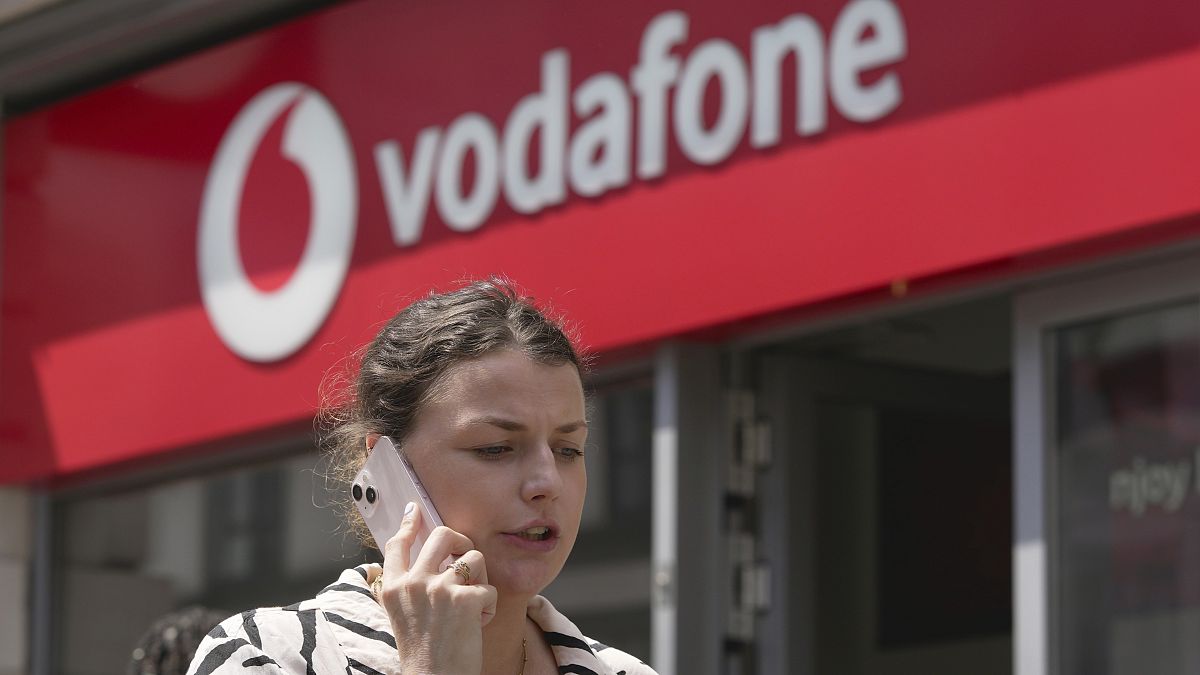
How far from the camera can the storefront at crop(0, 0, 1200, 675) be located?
4.95 metres

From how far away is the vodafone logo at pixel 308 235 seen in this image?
6.75 m

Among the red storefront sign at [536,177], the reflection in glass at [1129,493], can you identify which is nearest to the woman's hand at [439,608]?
the red storefront sign at [536,177]

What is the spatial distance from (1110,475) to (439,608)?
9.99ft

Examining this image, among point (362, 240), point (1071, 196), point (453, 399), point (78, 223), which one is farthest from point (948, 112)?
point (78, 223)

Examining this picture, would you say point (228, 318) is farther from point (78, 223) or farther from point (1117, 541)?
point (1117, 541)

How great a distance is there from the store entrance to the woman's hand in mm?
3600

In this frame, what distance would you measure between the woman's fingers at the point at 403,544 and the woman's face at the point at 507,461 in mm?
35

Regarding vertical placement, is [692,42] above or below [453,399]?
above

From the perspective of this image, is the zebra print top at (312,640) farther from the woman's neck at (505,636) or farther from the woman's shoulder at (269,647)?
the woman's neck at (505,636)

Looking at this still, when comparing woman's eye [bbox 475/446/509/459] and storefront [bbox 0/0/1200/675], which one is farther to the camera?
storefront [bbox 0/0/1200/675]

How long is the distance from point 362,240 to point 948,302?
7.06 ft

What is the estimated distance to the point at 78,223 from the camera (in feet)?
25.3

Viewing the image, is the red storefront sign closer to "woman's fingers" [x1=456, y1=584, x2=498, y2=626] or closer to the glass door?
the glass door

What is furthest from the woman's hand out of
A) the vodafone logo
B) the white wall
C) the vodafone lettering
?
the white wall
